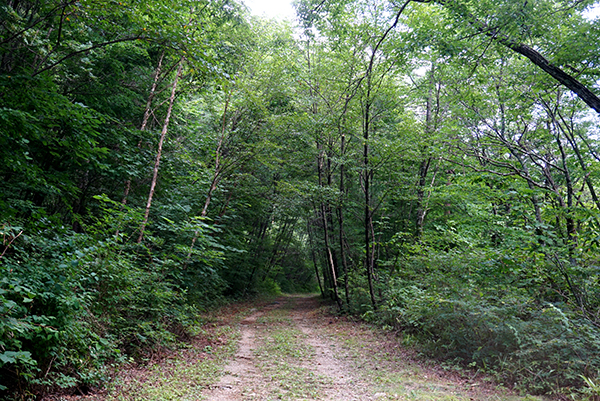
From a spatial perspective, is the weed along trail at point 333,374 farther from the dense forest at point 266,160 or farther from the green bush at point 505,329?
the dense forest at point 266,160

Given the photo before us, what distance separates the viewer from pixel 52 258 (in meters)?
4.01

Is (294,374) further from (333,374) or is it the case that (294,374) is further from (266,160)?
(266,160)

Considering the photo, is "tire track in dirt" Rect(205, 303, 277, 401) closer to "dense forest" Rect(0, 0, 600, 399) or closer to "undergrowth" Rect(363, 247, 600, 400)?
"dense forest" Rect(0, 0, 600, 399)

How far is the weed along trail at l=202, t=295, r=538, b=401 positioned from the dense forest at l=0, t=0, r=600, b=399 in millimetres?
717

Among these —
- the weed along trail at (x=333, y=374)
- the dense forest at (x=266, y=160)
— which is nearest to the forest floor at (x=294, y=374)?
the weed along trail at (x=333, y=374)

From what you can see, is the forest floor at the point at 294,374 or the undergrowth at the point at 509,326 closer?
the forest floor at the point at 294,374

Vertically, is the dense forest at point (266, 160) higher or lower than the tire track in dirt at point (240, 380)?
higher

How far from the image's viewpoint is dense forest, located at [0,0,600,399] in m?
4.26

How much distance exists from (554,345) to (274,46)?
1166cm

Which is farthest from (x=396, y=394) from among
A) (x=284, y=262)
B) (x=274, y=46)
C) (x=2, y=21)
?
(x=284, y=262)

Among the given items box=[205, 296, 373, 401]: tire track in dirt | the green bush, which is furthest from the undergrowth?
box=[205, 296, 373, 401]: tire track in dirt

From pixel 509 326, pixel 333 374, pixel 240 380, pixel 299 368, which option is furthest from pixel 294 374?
pixel 509 326

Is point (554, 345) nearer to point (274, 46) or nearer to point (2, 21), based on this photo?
point (2, 21)

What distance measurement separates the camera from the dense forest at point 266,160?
4262 millimetres
